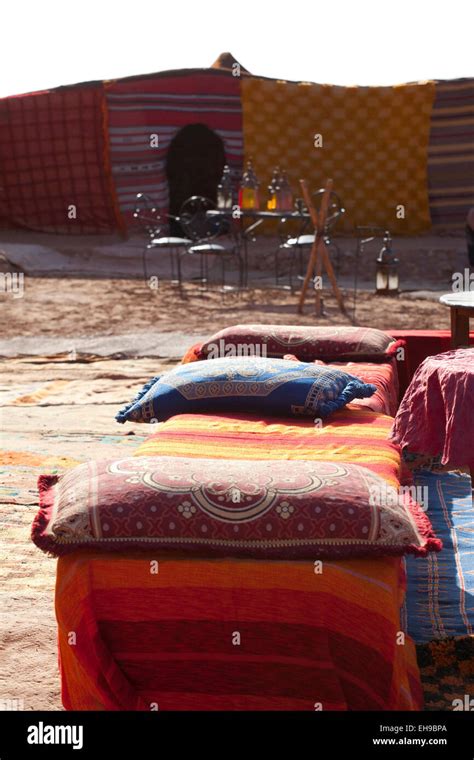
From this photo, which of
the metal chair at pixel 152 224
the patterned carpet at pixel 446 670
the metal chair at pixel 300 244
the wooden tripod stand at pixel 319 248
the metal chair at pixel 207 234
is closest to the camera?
the patterned carpet at pixel 446 670

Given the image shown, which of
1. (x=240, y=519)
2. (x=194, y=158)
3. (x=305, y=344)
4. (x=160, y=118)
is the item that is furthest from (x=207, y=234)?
(x=240, y=519)

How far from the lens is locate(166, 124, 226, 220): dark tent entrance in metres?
14.6

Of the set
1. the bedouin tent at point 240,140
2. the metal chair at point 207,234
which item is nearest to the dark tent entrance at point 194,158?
the bedouin tent at point 240,140

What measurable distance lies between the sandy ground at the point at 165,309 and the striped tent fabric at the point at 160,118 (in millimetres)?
2780

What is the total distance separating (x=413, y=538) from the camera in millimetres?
2797

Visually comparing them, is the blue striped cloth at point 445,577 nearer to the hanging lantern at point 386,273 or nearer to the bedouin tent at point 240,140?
the hanging lantern at point 386,273

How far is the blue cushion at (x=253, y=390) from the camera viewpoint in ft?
14.0

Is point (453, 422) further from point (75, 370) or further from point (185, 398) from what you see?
point (75, 370)

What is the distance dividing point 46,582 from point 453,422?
151 centimetres

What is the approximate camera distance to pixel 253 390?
4.31 metres

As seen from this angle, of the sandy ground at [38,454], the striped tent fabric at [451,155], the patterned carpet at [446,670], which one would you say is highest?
the striped tent fabric at [451,155]

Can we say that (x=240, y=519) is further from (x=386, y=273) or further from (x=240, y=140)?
(x=240, y=140)

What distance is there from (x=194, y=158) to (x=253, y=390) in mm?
10739

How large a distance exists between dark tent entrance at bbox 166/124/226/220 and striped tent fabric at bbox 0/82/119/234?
91cm
